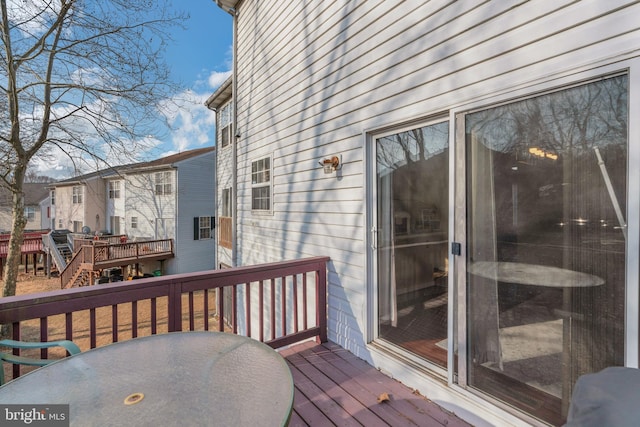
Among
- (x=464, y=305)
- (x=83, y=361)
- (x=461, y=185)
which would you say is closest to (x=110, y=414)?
(x=83, y=361)

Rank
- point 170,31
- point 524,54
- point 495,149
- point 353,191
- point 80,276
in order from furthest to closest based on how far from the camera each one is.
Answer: point 80,276
point 170,31
point 353,191
point 495,149
point 524,54

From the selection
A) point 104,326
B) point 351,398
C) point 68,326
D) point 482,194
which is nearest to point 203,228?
Answer: point 104,326

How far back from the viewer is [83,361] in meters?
1.46

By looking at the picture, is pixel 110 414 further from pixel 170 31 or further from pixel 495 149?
pixel 170 31

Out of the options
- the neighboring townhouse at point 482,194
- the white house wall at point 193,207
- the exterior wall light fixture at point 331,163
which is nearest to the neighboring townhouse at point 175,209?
the white house wall at point 193,207

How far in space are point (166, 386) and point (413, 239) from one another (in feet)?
6.64

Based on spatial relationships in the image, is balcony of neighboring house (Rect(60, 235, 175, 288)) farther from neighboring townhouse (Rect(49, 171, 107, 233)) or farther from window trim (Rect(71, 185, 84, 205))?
window trim (Rect(71, 185, 84, 205))

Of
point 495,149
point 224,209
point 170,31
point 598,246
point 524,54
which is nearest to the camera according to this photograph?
point 598,246

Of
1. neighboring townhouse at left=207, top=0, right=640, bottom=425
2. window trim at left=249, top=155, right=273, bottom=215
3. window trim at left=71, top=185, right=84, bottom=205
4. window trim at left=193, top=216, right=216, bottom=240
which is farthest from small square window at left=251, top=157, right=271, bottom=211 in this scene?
window trim at left=71, top=185, right=84, bottom=205

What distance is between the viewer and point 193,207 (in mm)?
14820

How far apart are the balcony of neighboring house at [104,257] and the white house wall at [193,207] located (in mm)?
676

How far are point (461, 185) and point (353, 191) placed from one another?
115 cm

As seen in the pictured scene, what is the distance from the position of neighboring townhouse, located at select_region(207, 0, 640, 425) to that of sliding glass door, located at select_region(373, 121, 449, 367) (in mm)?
12

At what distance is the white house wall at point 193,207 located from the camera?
567 inches
